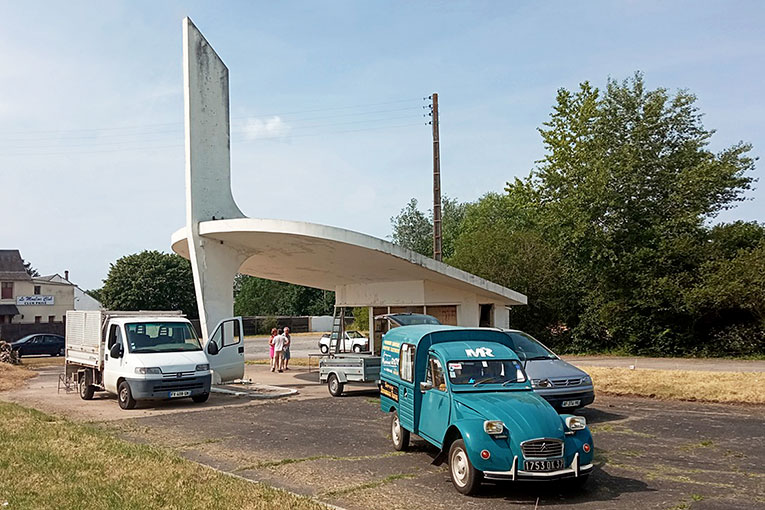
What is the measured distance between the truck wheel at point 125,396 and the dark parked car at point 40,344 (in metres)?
25.0

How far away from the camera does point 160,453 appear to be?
32.2ft

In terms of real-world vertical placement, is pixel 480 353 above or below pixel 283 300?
below

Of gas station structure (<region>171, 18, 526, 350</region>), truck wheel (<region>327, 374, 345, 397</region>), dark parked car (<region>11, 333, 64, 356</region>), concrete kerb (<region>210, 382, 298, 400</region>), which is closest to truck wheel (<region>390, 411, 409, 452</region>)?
truck wheel (<region>327, 374, 345, 397</region>)

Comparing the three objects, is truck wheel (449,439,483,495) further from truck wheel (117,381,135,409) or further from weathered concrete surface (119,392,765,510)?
truck wheel (117,381,135,409)

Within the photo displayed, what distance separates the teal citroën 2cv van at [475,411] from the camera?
755 cm

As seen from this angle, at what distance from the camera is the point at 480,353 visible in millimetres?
9102

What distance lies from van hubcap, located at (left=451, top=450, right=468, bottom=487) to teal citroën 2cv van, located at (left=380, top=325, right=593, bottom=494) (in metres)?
0.01

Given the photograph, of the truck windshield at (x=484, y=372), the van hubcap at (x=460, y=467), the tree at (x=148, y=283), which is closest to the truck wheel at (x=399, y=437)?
the truck windshield at (x=484, y=372)

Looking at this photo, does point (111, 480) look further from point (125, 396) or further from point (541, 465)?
point (125, 396)

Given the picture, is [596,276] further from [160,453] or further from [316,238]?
[160,453]

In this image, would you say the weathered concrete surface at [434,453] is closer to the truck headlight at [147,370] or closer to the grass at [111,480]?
the grass at [111,480]

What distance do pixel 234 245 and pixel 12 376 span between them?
33.8ft

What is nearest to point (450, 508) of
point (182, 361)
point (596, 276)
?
point (182, 361)

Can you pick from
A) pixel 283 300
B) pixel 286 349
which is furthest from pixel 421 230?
pixel 286 349
